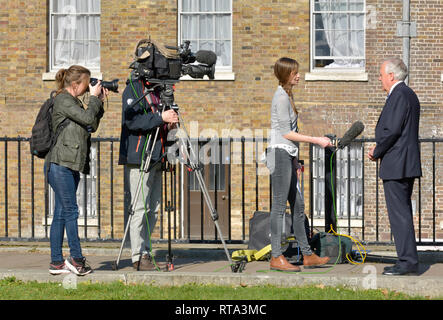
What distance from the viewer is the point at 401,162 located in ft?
23.7

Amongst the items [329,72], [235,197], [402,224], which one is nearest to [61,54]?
[235,197]

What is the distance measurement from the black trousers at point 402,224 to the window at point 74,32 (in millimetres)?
9767

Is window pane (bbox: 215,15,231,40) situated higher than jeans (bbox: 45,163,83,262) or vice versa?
window pane (bbox: 215,15,231,40)

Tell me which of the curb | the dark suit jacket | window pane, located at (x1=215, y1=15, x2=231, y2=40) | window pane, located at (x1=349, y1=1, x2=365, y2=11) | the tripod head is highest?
window pane, located at (x1=349, y1=1, x2=365, y2=11)

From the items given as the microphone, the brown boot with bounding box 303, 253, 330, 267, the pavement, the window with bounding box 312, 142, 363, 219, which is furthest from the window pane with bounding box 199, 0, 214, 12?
the brown boot with bounding box 303, 253, 330, 267

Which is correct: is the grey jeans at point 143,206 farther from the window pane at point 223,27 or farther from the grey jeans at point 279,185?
the window pane at point 223,27

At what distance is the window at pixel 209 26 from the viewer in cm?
1555

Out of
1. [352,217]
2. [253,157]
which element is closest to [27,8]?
[253,157]

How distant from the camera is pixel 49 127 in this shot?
24.4ft

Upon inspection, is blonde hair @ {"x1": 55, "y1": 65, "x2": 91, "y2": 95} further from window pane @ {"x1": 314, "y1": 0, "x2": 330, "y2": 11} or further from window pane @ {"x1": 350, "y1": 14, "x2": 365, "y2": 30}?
window pane @ {"x1": 350, "y1": 14, "x2": 365, "y2": 30}

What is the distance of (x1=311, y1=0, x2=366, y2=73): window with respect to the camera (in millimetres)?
15453

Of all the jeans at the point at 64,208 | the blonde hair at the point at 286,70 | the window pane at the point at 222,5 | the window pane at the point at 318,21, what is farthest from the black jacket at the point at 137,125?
the window pane at the point at 318,21

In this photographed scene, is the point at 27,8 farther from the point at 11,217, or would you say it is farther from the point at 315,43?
the point at 315,43
